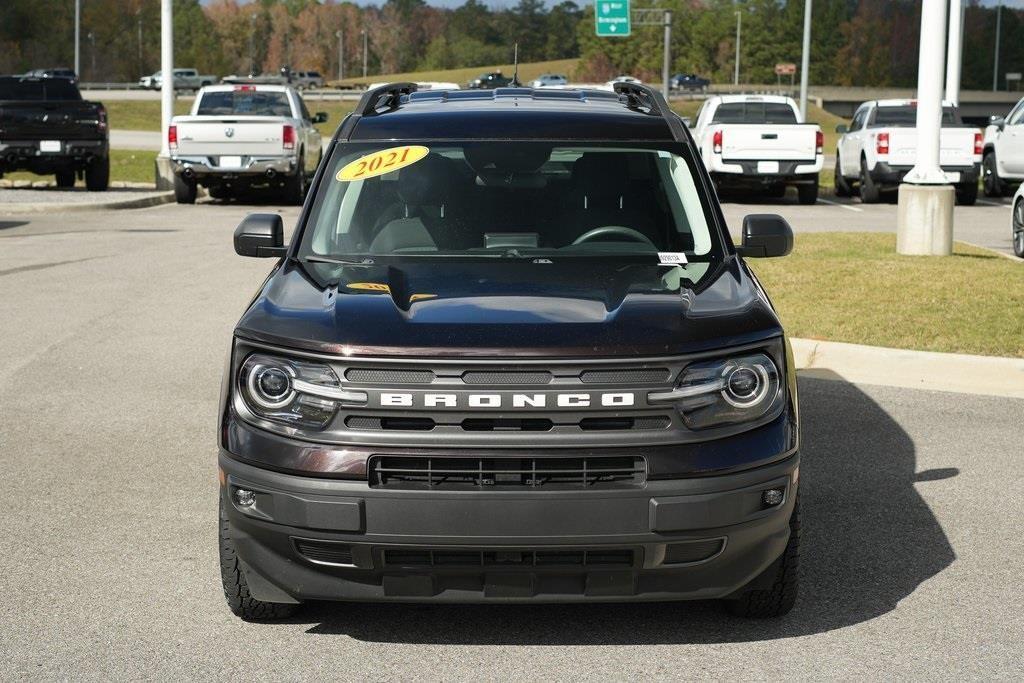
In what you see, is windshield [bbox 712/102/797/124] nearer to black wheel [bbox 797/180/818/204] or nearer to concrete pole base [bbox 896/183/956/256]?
black wheel [bbox 797/180/818/204]

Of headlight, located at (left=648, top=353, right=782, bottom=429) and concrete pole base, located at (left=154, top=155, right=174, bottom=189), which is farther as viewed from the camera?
concrete pole base, located at (left=154, top=155, right=174, bottom=189)

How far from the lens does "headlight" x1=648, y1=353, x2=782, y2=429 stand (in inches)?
179

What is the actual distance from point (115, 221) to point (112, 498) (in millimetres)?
16181

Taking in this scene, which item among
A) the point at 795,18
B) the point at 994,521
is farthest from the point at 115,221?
the point at 795,18

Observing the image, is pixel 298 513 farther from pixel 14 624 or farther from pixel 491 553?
pixel 14 624

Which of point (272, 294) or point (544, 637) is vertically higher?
point (272, 294)

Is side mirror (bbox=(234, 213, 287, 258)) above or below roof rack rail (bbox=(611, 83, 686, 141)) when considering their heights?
below

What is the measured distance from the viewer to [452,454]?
446 cm

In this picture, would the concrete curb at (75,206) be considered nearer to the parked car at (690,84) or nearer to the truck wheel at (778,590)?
the truck wheel at (778,590)

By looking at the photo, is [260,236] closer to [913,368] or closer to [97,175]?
[913,368]

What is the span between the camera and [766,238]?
6086 millimetres

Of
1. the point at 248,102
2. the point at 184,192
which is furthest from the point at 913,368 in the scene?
the point at 248,102

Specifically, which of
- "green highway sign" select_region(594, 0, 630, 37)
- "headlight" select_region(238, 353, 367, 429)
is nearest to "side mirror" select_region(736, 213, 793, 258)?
"headlight" select_region(238, 353, 367, 429)

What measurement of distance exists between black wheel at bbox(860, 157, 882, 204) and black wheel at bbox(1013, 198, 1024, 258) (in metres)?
10.7
